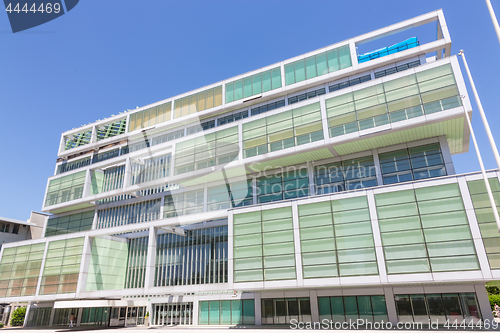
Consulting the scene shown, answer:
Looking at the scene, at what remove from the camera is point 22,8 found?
38.0m

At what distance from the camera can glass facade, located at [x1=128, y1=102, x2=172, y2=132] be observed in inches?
2103

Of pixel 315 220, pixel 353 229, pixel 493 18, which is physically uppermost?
pixel 493 18

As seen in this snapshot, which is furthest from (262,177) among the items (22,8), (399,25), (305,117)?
(22,8)

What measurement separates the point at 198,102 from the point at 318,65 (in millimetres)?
18539

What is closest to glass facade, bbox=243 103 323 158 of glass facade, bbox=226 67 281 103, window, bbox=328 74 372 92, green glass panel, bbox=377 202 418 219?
window, bbox=328 74 372 92

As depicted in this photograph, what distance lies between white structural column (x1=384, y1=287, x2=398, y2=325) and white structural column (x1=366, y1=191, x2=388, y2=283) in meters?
4.10

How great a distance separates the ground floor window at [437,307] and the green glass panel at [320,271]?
21.1 ft

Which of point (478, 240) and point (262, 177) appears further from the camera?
point (262, 177)

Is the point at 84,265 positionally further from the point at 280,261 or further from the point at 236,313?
the point at 280,261

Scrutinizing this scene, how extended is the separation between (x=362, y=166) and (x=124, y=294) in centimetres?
3549

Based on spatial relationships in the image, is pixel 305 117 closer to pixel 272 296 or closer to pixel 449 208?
pixel 449 208

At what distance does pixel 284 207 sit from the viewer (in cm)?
3469

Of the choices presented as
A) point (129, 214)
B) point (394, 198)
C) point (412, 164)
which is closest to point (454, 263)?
point (394, 198)

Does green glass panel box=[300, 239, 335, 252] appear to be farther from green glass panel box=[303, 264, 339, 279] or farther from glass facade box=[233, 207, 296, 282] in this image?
green glass panel box=[303, 264, 339, 279]
